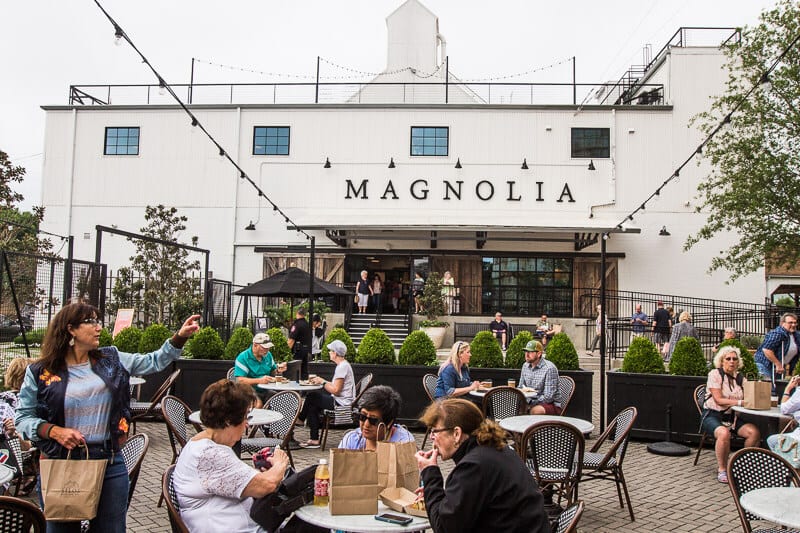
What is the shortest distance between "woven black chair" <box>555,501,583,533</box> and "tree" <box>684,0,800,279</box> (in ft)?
59.5

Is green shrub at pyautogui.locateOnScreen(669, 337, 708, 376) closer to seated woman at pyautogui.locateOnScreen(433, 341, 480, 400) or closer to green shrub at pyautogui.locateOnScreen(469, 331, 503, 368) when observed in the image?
green shrub at pyautogui.locateOnScreen(469, 331, 503, 368)

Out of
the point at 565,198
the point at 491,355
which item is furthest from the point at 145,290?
the point at 565,198

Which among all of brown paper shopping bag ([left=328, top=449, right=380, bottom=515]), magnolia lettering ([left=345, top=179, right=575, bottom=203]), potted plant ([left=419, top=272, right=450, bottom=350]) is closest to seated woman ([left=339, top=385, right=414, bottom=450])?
brown paper shopping bag ([left=328, top=449, right=380, bottom=515])

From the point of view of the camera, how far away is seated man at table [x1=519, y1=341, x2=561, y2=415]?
7.80 metres

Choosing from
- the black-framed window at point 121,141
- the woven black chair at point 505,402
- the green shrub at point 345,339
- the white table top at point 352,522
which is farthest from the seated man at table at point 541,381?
the black-framed window at point 121,141

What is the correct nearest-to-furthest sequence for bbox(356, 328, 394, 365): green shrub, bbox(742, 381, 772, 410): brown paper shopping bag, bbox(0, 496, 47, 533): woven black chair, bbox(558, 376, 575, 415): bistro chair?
bbox(0, 496, 47, 533): woven black chair < bbox(742, 381, 772, 410): brown paper shopping bag < bbox(558, 376, 575, 415): bistro chair < bbox(356, 328, 394, 365): green shrub

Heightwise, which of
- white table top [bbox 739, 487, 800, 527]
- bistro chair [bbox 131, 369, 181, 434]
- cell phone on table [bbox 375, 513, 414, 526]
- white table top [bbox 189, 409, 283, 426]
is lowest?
bistro chair [bbox 131, 369, 181, 434]

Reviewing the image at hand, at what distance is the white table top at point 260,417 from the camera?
6057 millimetres

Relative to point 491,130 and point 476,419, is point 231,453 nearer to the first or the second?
point 476,419

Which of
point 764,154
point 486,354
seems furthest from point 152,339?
point 764,154

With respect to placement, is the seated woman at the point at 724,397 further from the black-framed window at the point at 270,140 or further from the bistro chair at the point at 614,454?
the black-framed window at the point at 270,140

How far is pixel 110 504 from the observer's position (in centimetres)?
321

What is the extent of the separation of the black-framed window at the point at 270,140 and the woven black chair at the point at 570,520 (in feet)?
69.9

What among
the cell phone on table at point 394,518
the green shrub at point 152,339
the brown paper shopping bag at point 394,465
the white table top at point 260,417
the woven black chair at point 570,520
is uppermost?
the green shrub at point 152,339
